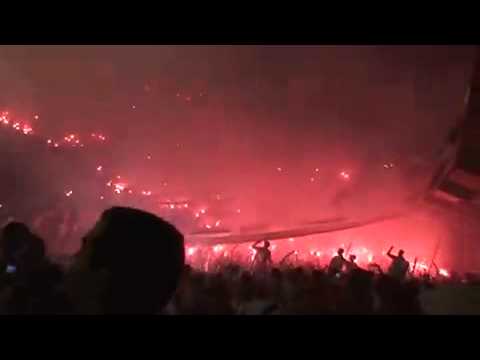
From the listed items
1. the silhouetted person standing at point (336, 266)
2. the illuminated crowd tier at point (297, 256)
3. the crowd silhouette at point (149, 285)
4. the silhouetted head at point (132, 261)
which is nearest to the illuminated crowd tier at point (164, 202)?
the illuminated crowd tier at point (297, 256)

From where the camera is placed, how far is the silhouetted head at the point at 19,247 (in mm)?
4574

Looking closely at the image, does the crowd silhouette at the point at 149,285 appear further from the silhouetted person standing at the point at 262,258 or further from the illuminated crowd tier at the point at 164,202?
the illuminated crowd tier at the point at 164,202

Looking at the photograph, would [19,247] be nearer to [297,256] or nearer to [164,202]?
[164,202]

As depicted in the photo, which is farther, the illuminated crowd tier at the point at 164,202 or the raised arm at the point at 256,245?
the illuminated crowd tier at the point at 164,202

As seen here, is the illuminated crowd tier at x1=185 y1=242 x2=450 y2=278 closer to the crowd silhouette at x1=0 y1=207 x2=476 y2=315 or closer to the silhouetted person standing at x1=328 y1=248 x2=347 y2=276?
the silhouetted person standing at x1=328 y1=248 x2=347 y2=276

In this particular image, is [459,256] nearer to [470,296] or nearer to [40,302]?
[470,296]

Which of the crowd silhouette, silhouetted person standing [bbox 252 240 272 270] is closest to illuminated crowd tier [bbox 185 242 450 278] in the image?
silhouetted person standing [bbox 252 240 272 270]

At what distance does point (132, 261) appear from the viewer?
427cm

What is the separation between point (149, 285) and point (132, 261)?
248mm

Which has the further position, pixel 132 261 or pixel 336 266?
pixel 336 266

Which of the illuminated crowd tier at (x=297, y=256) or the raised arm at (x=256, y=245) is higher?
the raised arm at (x=256, y=245)

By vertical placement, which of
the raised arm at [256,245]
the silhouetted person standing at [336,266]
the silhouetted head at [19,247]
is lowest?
the silhouetted person standing at [336,266]

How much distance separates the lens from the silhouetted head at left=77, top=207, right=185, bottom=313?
4.23 m

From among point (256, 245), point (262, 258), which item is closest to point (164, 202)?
point (256, 245)
